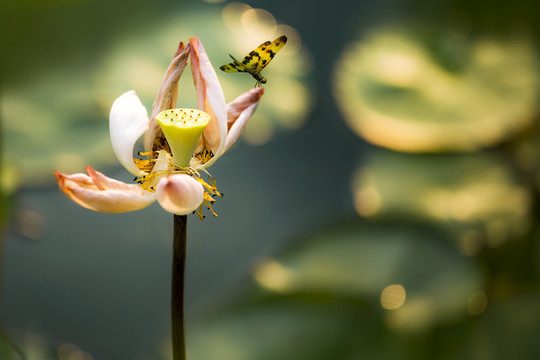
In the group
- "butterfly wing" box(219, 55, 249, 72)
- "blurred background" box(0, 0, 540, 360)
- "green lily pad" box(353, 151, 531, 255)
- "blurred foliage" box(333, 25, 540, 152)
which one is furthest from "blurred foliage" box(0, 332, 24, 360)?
"blurred foliage" box(333, 25, 540, 152)

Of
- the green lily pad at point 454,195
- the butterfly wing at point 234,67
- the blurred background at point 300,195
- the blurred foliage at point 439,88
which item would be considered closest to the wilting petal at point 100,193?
the butterfly wing at point 234,67

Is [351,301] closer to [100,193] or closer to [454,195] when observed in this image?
[454,195]

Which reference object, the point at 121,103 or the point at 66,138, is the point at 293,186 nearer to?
the point at 66,138

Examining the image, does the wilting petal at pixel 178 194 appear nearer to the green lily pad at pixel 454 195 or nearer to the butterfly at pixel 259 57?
the butterfly at pixel 259 57

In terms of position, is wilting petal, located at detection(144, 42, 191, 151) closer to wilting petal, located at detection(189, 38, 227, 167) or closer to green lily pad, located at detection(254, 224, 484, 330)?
wilting petal, located at detection(189, 38, 227, 167)

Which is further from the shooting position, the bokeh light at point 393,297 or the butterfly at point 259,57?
the bokeh light at point 393,297

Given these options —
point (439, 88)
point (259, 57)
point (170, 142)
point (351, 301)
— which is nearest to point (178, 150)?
point (170, 142)

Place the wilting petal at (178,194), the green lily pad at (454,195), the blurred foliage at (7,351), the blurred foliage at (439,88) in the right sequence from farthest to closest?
the blurred foliage at (439,88) < the green lily pad at (454,195) < the blurred foliage at (7,351) < the wilting petal at (178,194)
